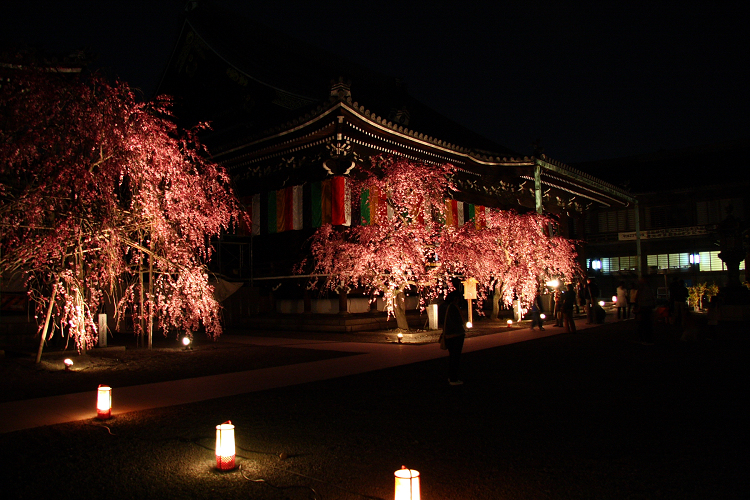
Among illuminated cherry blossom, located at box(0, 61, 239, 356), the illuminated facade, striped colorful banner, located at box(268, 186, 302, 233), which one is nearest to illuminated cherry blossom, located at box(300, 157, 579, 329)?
striped colorful banner, located at box(268, 186, 302, 233)

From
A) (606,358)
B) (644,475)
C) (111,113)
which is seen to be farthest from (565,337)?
(111,113)

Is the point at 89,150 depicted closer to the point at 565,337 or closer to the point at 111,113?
the point at 111,113

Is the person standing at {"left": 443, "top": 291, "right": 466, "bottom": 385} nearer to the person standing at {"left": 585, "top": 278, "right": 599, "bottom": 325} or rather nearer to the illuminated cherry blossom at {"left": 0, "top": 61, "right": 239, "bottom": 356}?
the illuminated cherry blossom at {"left": 0, "top": 61, "right": 239, "bottom": 356}

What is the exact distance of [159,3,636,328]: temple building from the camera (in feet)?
65.0

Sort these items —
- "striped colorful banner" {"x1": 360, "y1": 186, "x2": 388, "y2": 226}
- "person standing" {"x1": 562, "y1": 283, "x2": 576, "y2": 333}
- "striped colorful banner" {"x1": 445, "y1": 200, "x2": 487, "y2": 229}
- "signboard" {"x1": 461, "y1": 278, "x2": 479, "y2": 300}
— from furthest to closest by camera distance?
"striped colorful banner" {"x1": 445, "y1": 200, "x2": 487, "y2": 229} < "signboard" {"x1": 461, "y1": 278, "x2": 479, "y2": 300} < "person standing" {"x1": 562, "y1": 283, "x2": 576, "y2": 333} < "striped colorful banner" {"x1": 360, "y1": 186, "x2": 388, "y2": 226}

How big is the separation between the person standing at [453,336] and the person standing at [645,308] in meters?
6.87

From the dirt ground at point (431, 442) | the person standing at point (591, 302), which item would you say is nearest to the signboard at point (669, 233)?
the person standing at point (591, 302)

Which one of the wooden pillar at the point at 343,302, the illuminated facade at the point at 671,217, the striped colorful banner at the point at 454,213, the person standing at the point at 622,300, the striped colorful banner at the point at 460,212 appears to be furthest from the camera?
the illuminated facade at the point at 671,217

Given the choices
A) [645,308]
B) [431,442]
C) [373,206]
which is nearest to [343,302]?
[373,206]

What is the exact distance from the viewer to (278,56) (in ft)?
94.0

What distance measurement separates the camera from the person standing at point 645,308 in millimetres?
13852

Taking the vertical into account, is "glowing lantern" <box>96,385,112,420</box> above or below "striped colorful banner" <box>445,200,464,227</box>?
below

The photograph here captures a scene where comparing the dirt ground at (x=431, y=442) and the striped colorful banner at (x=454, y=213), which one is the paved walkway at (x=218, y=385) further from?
the striped colorful banner at (x=454, y=213)

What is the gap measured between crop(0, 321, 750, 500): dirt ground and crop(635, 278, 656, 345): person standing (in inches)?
151
